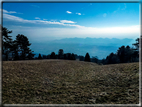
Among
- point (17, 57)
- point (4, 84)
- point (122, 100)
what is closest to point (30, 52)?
point (17, 57)

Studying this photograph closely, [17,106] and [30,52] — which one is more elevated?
[30,52]

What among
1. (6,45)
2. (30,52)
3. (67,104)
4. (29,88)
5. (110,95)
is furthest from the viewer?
(30,52)

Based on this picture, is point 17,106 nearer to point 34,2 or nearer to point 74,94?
point 74,94

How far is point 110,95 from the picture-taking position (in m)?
6.42

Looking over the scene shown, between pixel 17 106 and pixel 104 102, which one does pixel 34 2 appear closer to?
pixel 17 106

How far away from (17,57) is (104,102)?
36.9 meters

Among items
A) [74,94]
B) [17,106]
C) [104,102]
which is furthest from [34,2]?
[104,102]

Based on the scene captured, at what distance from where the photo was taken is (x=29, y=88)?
7457mm

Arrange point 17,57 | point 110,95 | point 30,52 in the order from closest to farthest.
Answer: point 110,95 → point 17,57 → point 30,52

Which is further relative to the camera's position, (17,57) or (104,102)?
(17,57)

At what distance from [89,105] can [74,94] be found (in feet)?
4.90

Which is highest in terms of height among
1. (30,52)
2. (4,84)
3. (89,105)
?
(30,52)

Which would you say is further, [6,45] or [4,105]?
[6,45]

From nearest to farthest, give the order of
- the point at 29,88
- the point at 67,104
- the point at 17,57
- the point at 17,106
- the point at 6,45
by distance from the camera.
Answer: the point at 17,106, the point at 67,104, the point at 29,88, the point at 6,45, the point at 17,57
